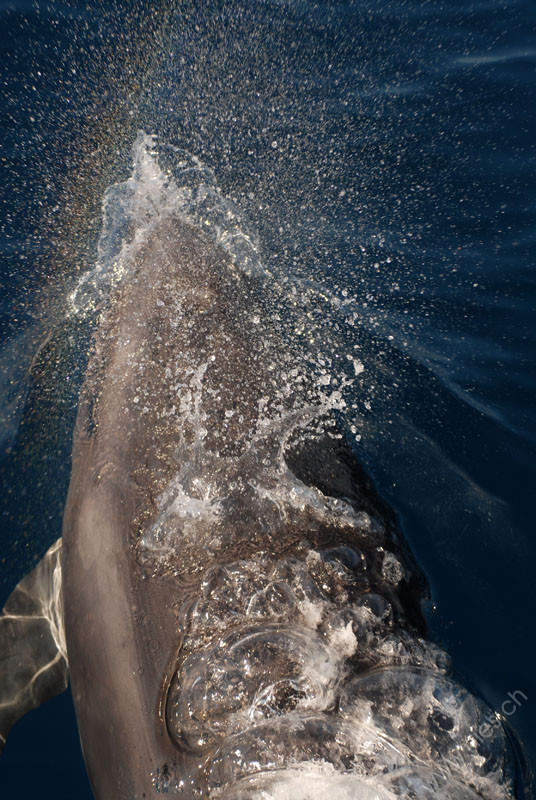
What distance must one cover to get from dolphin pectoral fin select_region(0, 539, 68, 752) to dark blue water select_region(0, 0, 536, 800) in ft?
0.39

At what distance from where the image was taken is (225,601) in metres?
2.64

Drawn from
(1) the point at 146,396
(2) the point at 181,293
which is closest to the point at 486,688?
(1) the point at 146,396

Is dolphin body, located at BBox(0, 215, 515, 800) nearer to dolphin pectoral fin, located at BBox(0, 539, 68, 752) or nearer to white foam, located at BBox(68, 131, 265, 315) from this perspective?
dolphin pectoral fin, located at BBox(0, 539, 68, 752)

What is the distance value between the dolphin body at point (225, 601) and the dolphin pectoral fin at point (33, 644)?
0.03ft

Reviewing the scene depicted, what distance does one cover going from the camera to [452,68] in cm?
762

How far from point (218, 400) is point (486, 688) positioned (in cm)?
195

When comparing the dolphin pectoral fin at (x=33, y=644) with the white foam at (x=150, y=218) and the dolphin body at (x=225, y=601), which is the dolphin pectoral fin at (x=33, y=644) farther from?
the white foam at (x=150, y=218)

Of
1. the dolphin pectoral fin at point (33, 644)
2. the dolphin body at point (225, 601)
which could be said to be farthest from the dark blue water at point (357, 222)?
the dolphin body at point (225, 601)

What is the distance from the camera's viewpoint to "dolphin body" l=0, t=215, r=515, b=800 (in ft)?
7.48

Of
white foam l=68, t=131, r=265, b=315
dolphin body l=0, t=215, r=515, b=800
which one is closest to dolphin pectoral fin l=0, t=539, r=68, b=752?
dolphin body l=0, t=215, r=515, b=800

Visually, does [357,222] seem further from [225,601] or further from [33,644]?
[33,644]

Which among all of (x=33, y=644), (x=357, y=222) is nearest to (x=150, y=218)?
(x=357, y=222)

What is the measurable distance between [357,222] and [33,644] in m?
4.31

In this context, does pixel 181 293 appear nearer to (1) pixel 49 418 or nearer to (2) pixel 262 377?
(2) pixel 262 377
